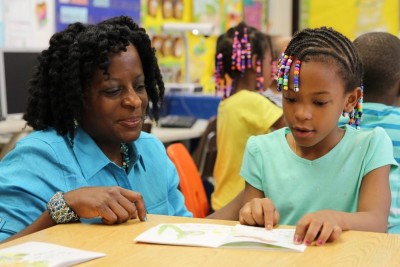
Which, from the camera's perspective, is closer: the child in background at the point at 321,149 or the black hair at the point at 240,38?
the child in background at the point at 321,149

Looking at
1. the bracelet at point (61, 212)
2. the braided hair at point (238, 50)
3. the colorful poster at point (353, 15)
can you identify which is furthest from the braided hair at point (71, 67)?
the colorful poster at point (353, 15)

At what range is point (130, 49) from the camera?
64.6 inches

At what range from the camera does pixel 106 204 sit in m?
1.32

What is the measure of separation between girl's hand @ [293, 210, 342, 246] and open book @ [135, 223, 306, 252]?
0.8 inches

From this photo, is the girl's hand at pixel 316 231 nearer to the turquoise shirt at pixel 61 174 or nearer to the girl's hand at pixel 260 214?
the girl's hand at pixel 260 214

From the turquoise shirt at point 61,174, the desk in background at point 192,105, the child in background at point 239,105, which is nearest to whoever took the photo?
the turquoise shirt at point 61,174

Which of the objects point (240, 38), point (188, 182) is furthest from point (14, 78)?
point (188, 182)

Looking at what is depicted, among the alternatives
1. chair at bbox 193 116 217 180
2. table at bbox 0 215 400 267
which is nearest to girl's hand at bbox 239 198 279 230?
table at bbox 0 215 400 267

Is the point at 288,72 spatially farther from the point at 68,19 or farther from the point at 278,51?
the point at 68,19

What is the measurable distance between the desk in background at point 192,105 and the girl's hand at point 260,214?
11.2ft

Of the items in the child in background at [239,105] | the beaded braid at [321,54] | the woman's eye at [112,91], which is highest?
the beaded braid at [321,54]

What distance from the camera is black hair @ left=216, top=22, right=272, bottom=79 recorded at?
3.33 metres

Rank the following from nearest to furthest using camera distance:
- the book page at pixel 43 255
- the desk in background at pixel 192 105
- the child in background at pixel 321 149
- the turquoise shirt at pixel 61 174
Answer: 1. the book page at pixel 43 255
2. the turquoise shirt at pixel 61 174
3. the child in background at pixel 321 149
4. the desk in background at pixel 192 105

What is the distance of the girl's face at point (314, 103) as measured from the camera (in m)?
1.51
